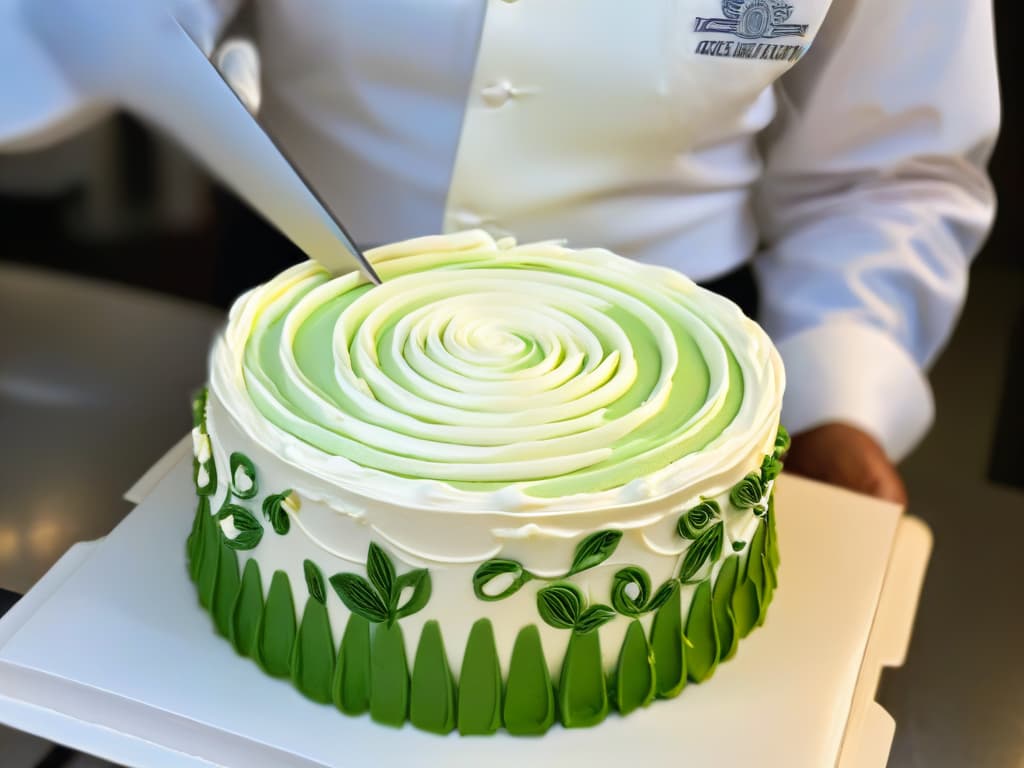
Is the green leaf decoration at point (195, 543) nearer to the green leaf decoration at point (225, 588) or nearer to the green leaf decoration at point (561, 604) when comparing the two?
the green leaf decoration at point (225, 588)

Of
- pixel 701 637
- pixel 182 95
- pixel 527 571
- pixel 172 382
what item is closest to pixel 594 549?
pixel 527 571

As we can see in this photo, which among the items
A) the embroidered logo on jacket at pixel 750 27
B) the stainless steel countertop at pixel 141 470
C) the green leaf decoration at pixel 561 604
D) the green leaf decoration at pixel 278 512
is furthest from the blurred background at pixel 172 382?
the embroidered logo on jacket at pixel 750 27

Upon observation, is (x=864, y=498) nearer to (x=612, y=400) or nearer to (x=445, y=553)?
(x=612, y=400)

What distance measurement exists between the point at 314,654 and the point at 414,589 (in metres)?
0.09

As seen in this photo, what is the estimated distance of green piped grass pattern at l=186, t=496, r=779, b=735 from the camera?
0.69 m

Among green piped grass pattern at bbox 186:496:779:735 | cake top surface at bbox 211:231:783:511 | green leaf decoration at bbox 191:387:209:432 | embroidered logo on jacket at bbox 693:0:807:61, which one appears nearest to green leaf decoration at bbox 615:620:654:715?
green piped grass pattern at bbox 186:496:779:735

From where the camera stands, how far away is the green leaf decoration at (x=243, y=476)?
27.5 inches

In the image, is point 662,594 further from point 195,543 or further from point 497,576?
point 195,543

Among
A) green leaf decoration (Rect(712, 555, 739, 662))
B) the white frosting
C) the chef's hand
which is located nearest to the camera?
the white frosting

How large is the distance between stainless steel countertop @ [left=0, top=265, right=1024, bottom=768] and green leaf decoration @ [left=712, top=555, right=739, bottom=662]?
19cm

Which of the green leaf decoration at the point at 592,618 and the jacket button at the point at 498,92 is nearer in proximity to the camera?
the green leaf decoration at the point at 592,618

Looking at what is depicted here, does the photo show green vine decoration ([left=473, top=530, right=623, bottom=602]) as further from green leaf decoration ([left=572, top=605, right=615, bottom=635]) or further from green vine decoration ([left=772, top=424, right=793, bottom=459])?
green vine decoration ([left=772, top=424, right=793, bottom=459])

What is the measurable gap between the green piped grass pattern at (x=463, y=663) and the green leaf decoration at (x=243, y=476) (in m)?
0.05

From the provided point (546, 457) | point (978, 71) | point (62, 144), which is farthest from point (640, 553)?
point (62, 144)
